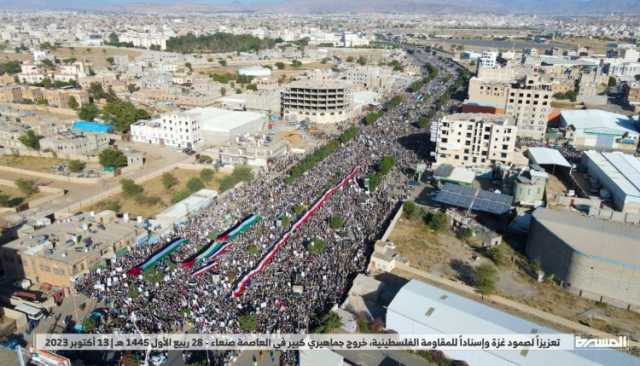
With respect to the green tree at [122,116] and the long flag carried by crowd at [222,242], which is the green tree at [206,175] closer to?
the long flag carried by crowd at [222,242]

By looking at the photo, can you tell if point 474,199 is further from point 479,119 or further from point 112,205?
point 112,205

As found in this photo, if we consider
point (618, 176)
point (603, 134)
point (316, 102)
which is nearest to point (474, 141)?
point (618, 176)

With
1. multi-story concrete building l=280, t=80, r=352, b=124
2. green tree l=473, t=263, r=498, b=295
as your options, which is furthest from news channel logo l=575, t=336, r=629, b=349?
multi-story concrete building l=280, t=80, r=352, b=124

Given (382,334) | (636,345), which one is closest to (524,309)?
(636,345)

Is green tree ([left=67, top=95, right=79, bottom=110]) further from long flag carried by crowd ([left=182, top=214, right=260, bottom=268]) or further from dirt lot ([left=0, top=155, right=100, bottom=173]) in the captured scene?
long flag carried by crowd ([left=182, top=214, right=260, bottom=268])

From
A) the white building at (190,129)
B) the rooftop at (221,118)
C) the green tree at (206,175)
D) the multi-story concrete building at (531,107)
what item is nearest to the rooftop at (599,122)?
the multi-story concrete building at (531,107)

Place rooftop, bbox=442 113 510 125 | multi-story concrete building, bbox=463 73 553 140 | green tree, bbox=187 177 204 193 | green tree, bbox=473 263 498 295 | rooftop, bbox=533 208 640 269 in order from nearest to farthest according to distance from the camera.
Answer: rooftop, bbox=533 208 640 269, green tree, bbox=473 263 498 295, green tree, bbox=187 177 204 193, rooftop, bbox=442 113 510 125, multi-story concrete building, bbox=463 73 553 140
